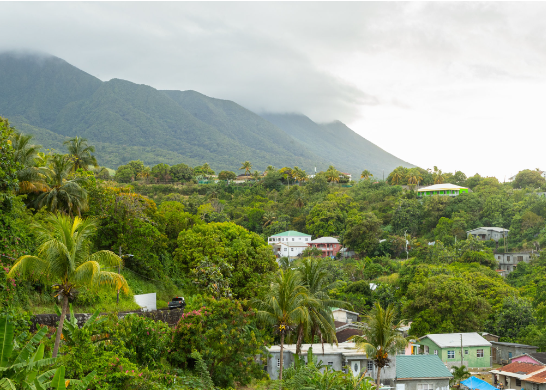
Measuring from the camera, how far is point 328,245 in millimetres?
68750

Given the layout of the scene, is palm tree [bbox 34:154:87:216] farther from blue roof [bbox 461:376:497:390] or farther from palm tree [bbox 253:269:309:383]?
blue roof [bbox 461:376:497:390]

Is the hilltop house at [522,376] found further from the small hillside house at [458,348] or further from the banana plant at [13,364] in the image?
the banana plant at [13,364]

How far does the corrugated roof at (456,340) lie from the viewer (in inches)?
1270

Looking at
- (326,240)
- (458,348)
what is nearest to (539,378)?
(458,348)

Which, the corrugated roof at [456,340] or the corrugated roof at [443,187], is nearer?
the corrugated roof at [456,340]

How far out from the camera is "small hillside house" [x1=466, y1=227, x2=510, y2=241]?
6312 centimetres

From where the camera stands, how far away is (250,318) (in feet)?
68.0

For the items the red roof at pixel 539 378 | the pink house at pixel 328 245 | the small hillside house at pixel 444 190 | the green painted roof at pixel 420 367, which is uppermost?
the small hillside house at pixel 444 190

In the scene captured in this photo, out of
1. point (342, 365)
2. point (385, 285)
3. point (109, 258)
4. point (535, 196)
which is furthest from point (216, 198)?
point (109, 258)

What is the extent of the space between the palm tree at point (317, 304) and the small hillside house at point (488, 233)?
4486cm

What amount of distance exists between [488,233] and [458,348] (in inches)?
1418

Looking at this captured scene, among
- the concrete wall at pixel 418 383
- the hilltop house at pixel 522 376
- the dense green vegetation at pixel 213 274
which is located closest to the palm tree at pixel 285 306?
the dense green vegetation at pixel 213 274

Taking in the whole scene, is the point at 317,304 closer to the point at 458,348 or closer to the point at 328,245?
the point at 458,348

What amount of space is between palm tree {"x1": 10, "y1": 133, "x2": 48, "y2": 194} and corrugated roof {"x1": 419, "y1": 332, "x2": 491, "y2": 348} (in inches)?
1051
